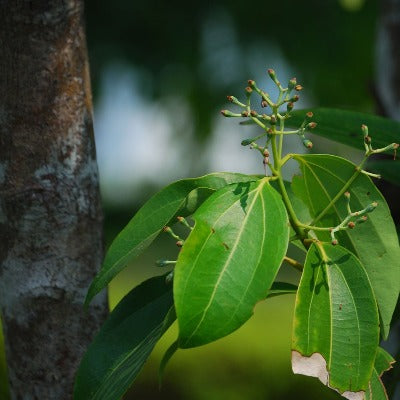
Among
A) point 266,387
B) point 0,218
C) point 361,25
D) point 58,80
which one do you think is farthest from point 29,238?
point 361,25

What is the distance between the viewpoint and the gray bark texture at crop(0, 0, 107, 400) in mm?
1275

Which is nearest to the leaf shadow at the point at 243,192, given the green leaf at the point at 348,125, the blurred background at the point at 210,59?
the green leaf at the point at 348,125

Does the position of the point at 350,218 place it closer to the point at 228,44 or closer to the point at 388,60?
the point at 388,60

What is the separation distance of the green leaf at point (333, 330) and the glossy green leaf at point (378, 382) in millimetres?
72

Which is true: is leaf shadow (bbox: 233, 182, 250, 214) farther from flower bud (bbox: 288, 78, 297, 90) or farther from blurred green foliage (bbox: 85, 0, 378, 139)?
blurred green foliage (bbox: 85, 0, 378, 139)

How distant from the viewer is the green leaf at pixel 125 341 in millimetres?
1104

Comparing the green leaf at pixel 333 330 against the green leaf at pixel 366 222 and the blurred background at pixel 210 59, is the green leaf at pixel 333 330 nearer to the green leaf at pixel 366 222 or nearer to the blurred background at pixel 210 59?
the green leaf at pixel 366 222

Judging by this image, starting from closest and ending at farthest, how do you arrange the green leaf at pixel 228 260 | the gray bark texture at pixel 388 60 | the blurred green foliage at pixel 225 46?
the green leaf at pixel 228 260
the gray bark texture at pixel 388 60
the blurred green foliage at pixel 225 46

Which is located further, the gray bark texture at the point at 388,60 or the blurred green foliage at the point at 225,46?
the blurred green foliage at the point at 225,46

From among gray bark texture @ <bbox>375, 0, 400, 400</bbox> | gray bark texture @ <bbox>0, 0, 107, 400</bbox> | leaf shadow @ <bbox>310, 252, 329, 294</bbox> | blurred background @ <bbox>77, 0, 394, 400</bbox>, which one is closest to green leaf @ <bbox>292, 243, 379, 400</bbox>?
leaf shadow @ <bbox>310, 252, 329, 294</bbox>

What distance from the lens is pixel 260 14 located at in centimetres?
1039

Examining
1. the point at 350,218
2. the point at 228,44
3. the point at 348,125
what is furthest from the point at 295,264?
the point at 228,44

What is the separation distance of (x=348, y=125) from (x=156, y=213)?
0.52 metres

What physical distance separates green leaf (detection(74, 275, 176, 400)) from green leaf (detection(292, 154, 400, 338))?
0.25 meters
